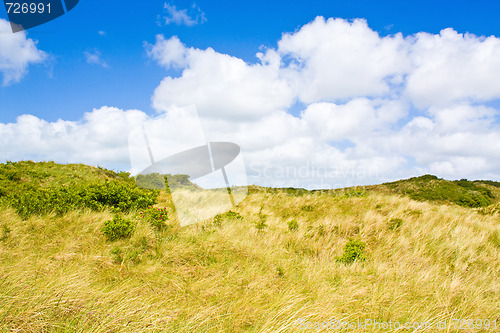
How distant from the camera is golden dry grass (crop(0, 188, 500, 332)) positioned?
3205 mm

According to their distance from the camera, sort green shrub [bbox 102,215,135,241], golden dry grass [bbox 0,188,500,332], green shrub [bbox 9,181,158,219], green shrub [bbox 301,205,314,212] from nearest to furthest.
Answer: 1. golden dry grass [bbox 0,188,500,332]
2. green shrub [bbox 102,215,135,241]
3. green shrub [bbox 9,181,158,219]
4. green shrub [bbox 301,205,314,212]

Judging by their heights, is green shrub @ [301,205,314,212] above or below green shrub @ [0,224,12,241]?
below

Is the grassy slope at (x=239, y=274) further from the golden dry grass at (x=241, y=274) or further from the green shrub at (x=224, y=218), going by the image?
the green shrub at (x=224, y=218)

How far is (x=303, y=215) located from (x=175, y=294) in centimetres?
667

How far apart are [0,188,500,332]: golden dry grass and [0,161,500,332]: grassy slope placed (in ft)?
0.07

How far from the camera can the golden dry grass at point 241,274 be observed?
3.21 metres

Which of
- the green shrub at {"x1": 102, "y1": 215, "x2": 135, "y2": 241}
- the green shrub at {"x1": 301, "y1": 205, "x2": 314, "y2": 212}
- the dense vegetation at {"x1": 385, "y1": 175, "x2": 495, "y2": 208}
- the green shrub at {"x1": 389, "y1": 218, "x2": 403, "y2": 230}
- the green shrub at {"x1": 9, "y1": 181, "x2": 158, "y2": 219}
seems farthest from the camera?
the dense vegetation at {"x1": 385, "y1": 175, "x2": 495, "y2": 208}

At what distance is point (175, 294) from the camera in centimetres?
411

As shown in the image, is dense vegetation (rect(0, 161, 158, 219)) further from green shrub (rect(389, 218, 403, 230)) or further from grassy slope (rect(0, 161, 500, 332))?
green shrub (rect(389, 218, 403, 230))

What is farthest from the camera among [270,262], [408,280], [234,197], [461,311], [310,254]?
[234,197]

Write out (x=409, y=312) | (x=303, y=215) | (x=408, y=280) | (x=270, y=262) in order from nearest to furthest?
(x=409, y=312) → (x=408, y=280) → (x=270, y=262) → (x=303, y=215)

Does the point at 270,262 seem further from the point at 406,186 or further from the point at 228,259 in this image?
the point at 406,186

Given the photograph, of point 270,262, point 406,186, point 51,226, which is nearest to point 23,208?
point 51,226

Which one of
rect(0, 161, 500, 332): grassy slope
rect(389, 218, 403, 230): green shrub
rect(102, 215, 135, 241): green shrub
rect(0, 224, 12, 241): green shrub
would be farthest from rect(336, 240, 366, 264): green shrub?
rect(0, 224, 12, 241): green shrub
